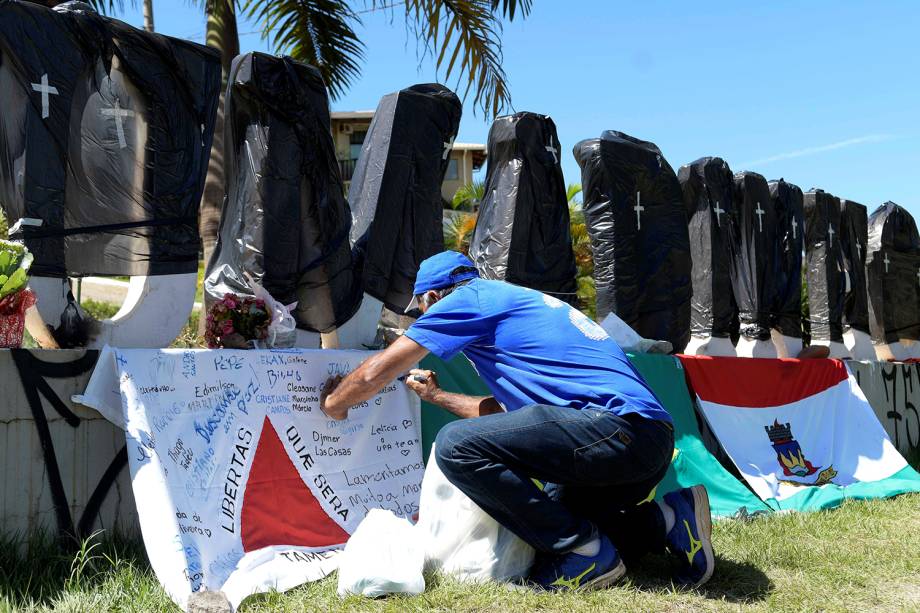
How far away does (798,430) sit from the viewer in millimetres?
7625

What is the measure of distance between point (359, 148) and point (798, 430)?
28.3 m

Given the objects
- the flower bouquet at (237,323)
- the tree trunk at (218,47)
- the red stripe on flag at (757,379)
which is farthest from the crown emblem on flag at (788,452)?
the tree trunk at (218,47)

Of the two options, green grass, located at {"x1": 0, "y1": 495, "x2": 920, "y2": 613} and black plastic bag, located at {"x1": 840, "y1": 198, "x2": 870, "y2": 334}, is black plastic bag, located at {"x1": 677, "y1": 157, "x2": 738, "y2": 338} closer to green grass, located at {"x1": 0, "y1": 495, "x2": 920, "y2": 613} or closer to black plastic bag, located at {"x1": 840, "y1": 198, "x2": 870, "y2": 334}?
black plastic bag, located at {"x1": 840, "y1": 198, "x2": 870, "y2": 334}

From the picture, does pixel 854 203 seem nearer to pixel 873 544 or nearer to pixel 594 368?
pixel 873 544

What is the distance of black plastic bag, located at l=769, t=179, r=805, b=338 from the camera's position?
10.2 meters

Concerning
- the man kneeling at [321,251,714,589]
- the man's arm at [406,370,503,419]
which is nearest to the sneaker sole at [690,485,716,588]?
the man kneeling at [321,251,714,589]

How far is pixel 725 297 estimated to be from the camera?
9.36m

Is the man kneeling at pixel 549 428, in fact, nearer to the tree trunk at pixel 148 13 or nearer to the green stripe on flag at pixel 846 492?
the green stripe on flag at pixel 846 492

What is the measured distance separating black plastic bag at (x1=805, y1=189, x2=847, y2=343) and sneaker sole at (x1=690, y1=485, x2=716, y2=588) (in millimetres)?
7732

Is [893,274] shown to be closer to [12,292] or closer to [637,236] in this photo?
[637,236]

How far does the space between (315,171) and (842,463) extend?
503 cm

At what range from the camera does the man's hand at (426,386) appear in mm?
4465

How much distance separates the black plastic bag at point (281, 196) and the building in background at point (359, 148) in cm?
2741

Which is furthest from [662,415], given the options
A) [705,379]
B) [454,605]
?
[705,379]
